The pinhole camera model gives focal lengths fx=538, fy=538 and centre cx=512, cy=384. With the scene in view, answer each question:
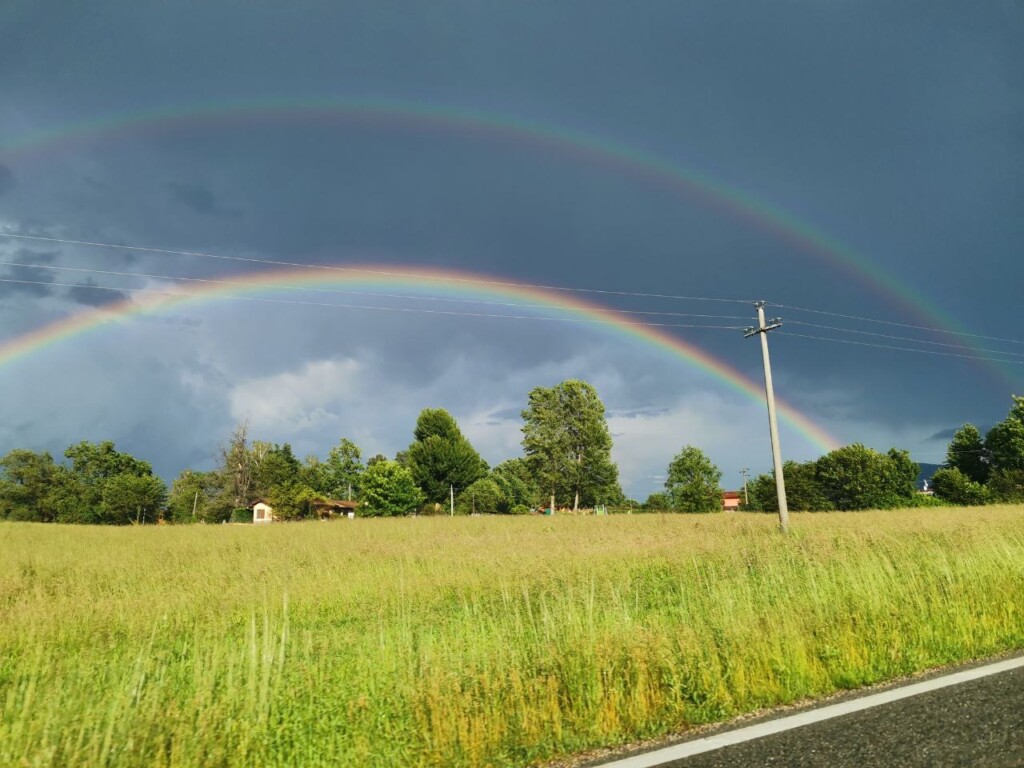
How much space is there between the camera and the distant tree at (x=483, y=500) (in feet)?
203

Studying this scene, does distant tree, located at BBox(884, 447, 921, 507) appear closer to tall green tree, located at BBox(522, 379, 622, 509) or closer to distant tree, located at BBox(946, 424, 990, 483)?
distant tree, located at BBox(946, 424, 990, 483)

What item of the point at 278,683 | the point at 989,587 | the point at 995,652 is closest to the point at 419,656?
the point at 278,683

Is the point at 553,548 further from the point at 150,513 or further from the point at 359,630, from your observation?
the point at 150,513

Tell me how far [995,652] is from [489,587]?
6.44 meters

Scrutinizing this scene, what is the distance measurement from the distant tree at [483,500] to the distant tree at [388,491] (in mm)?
5569

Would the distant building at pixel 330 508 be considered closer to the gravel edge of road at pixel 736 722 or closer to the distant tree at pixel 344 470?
the distant tree at pixel 344 470

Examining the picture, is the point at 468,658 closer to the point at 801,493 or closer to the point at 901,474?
the point at 801,493

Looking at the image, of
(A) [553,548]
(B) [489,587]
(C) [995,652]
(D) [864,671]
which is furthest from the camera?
(A) [553,548]

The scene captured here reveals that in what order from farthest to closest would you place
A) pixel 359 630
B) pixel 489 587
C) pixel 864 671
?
pixel 489 587
pixel 359 630
pixel 864 671

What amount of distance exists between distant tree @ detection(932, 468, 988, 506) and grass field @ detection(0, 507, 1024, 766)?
53.5 m

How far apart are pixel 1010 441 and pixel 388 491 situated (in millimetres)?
66665

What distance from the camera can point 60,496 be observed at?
82438 millimetres

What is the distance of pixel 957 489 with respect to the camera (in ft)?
174

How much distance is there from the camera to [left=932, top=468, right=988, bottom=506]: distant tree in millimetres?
50250
